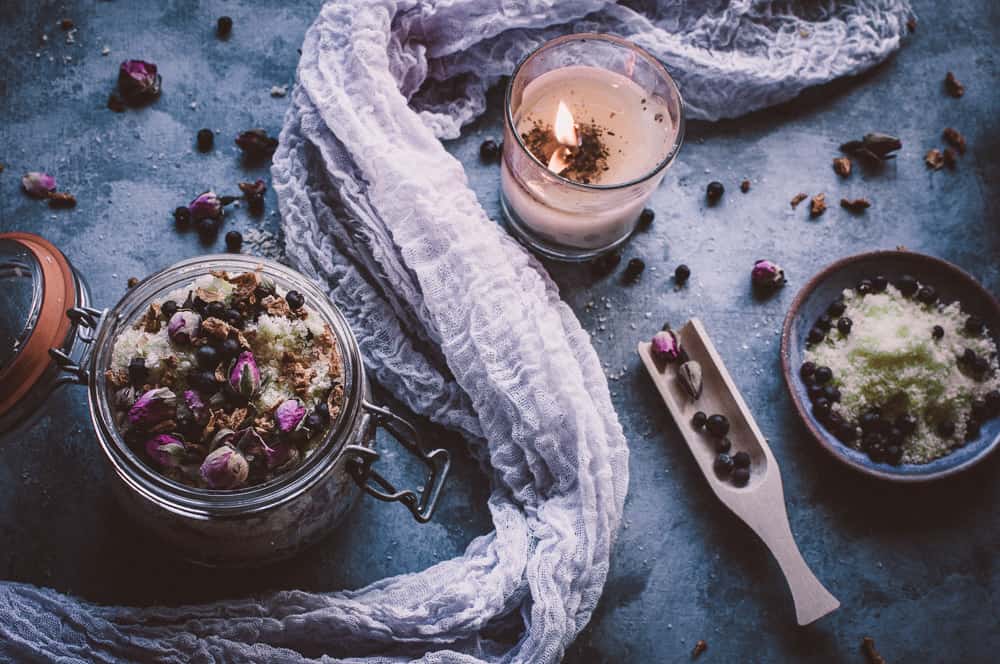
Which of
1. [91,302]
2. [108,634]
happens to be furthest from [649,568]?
[91,302]

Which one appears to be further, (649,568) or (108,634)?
(649,568)

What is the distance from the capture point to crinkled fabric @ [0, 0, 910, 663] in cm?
121

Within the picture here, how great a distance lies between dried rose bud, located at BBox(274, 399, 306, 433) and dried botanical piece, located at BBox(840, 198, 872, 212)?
1057 millimetres

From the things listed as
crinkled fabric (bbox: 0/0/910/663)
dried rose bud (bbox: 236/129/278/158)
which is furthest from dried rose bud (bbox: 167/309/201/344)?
dried rose bud (bbox: 236/129/278/158)

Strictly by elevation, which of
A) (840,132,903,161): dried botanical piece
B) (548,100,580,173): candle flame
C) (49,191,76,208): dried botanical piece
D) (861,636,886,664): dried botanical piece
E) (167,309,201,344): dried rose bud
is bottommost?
(861,636,886,664): dried botanical piece

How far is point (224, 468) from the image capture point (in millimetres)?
924

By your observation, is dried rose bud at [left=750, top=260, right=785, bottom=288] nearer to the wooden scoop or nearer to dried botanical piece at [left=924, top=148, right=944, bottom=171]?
the wooden scoop

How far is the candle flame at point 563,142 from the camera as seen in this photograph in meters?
1.33

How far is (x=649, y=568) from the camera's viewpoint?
136cm

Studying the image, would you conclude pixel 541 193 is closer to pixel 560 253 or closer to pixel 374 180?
pixel 560 253

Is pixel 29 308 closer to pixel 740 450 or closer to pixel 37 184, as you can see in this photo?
pixel 37 184

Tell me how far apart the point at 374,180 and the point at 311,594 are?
2.08 ft

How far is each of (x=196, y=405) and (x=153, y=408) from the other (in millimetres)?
46

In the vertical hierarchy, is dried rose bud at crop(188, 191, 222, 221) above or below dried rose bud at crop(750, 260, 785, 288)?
above
